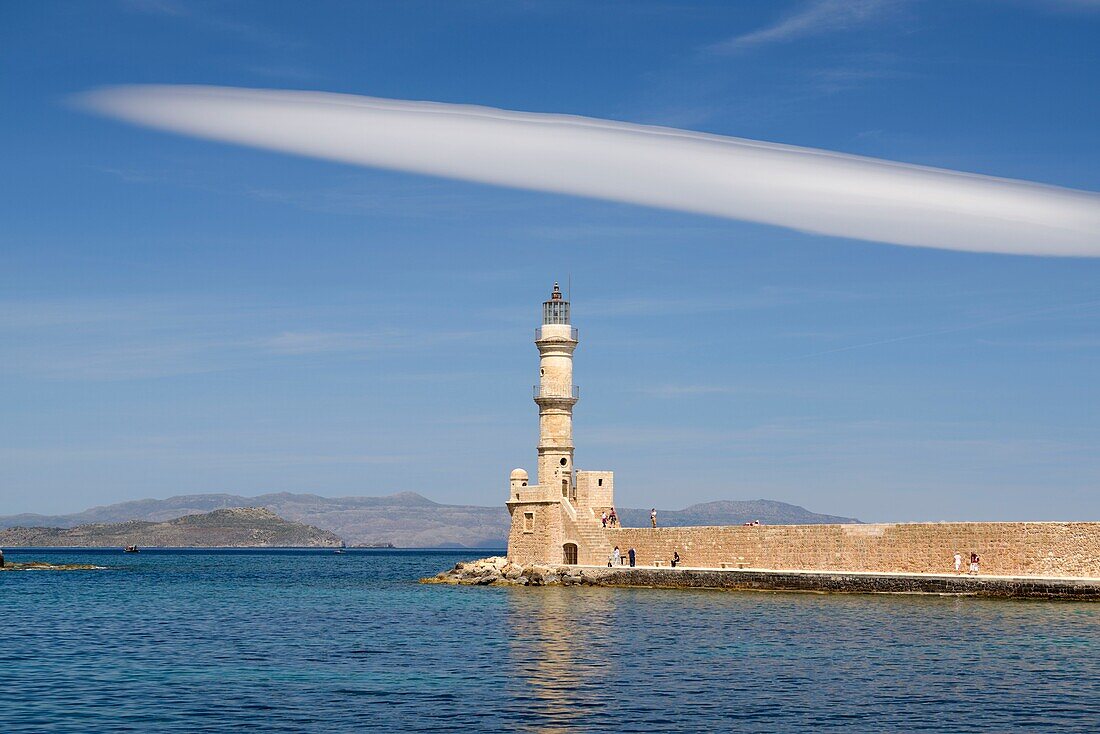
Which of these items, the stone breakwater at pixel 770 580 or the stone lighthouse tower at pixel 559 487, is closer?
the stone breakwater at pixel 770 580

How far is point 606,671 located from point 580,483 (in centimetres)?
2618

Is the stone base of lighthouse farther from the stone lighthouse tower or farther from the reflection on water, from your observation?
the reflection on water

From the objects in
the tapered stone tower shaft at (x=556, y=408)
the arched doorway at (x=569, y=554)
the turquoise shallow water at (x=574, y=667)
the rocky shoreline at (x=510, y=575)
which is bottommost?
the turquoise shallow water at (x=574, y=667)

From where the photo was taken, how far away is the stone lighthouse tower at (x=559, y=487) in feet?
155

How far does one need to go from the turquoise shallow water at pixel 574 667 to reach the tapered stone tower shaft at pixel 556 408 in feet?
35.9

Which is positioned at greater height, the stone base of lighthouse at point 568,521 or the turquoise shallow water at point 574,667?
the stone base of lighthouse at point 568,521

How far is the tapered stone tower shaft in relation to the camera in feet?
157

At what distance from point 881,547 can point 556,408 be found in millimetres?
14383

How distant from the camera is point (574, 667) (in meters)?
22.2

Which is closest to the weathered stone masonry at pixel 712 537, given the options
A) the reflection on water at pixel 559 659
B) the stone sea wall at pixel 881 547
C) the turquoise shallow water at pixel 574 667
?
the stone sea wall at pixel 881 547

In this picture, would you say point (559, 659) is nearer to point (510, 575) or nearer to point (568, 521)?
point (568, 521)

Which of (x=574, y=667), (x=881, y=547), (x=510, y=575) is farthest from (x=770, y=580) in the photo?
(x=574, y=667)

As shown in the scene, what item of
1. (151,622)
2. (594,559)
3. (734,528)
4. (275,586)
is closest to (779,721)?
(151,622)

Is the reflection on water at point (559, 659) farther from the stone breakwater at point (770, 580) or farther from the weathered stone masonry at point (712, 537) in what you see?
the weathered stone masonry at point (712, 537)
